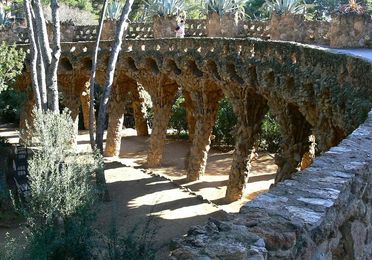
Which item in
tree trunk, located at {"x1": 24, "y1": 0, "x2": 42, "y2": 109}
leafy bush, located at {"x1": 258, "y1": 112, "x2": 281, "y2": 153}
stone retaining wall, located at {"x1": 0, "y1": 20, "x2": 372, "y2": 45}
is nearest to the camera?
tree trunk, located at {"x1": 24, "y1": 0, "x2": 42, "y2": 109}

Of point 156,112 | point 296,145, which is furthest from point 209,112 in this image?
point 296,145

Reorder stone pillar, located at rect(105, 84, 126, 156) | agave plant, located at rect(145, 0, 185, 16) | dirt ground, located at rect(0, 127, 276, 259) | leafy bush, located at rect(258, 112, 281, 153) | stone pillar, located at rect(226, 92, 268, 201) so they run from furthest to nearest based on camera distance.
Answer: leafy bush, located at rect(258, 112, 281, 153) < stone pillar, located at rect(105, 84, 126, 156) < agave plant, located at rect(145, 0, 185, 16) < stone pillar, located at rect(226, 92, 268, 201) < dirt ground, located at rect(0, 127, 276, 259)

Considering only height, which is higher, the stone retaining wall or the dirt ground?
the stone retaining wall

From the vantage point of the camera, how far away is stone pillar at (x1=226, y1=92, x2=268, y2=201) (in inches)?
640

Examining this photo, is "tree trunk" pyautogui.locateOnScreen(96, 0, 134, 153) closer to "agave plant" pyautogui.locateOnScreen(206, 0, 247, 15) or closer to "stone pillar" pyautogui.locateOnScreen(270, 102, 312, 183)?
"agave plant" pyautogui.locateOnScreen(206, 0, 247, 15)

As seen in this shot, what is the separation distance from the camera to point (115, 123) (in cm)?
2186

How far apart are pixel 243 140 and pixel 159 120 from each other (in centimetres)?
501

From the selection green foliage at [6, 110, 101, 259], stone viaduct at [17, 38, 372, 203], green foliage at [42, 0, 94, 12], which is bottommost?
green foliage at [6, 110, 101, 259]

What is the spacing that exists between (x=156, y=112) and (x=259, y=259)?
1792 centimetres

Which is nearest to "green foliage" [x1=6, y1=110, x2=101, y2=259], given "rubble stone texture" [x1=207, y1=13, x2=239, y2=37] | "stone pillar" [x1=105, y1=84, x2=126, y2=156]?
"rubble stone texture" [x1=207, y1=13, x2=239, y2=37]

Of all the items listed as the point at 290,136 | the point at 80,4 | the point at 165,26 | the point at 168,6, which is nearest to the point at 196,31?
the point at 165,26

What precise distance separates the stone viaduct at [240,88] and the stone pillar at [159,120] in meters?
0.04

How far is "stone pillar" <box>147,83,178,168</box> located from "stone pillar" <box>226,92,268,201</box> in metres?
4.66

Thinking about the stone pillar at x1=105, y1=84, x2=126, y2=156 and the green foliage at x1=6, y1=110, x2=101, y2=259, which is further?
the stone pillar at x1=105, y1=84, x2=126, y2=156
